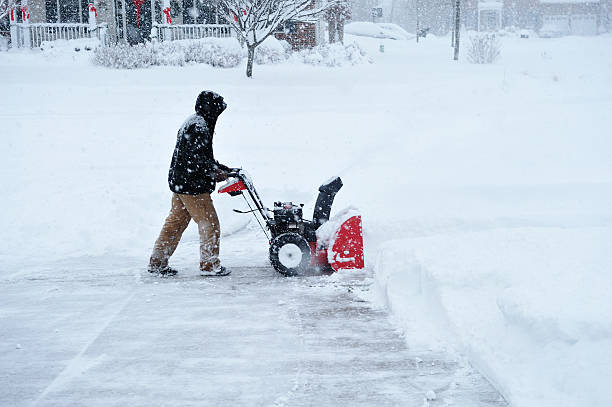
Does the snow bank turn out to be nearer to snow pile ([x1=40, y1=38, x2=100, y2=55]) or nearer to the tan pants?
the tan pants

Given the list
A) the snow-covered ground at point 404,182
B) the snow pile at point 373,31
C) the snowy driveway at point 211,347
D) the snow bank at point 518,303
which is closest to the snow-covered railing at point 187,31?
the snow-covered ground at point 404,182

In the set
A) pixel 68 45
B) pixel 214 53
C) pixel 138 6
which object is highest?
pixel 138 6

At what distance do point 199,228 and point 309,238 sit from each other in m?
0.99

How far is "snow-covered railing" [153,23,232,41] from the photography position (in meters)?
21.5

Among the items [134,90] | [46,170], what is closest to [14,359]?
[46,170]

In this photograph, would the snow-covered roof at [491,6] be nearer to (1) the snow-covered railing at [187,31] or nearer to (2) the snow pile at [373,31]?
(2) the snow pile at [373,31]

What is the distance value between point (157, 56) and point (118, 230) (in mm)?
10839

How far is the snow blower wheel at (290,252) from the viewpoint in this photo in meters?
5.94

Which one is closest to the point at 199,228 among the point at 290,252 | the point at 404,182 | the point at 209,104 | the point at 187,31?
the point at 290,252

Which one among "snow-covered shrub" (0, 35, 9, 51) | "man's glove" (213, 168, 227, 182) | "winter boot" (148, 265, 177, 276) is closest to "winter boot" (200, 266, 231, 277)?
"winter boot" (148, 265, 177, 276)

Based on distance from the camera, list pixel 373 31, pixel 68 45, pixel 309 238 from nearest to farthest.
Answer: pixel 309 238
pixel 68 45
pixel 373 31

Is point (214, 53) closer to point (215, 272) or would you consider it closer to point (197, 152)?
point (197, 152)

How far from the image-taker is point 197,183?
591cm

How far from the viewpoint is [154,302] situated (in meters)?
5.41
